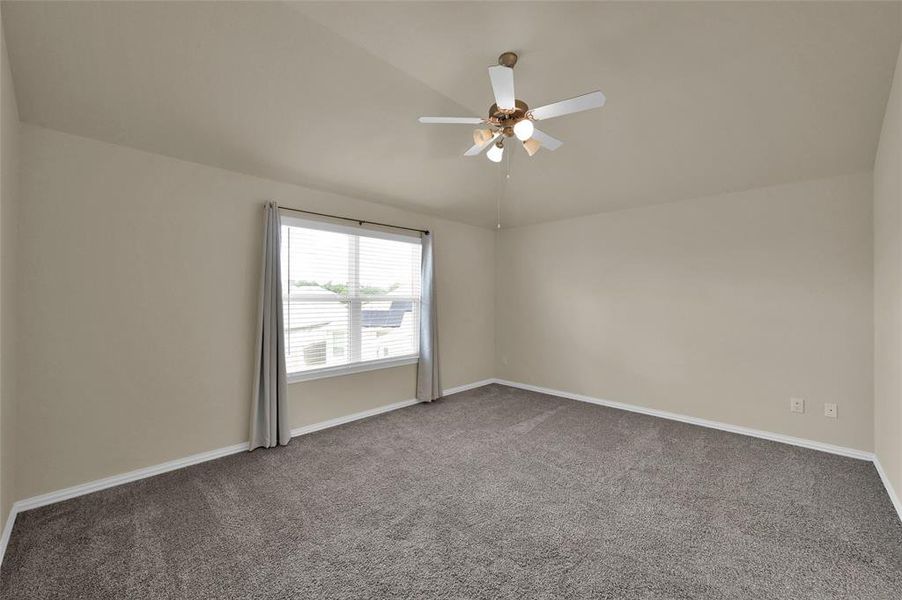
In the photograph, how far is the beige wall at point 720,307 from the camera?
3201mm

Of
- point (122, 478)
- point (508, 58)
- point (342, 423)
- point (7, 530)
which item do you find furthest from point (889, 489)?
point (7, 530)

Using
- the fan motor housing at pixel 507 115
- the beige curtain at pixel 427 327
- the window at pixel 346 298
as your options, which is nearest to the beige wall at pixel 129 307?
the window at pixel 346 298

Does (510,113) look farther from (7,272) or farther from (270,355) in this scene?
(7,272)

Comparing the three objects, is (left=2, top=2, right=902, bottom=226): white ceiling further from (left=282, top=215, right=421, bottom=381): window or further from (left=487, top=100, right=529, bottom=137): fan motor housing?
(left=282, top=215, right=421, bottom=381): window

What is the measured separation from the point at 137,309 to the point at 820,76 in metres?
4.72

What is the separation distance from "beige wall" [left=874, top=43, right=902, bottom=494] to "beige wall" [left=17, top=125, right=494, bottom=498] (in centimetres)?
418

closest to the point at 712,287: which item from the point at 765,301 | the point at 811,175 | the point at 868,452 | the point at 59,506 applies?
the point at 765,301

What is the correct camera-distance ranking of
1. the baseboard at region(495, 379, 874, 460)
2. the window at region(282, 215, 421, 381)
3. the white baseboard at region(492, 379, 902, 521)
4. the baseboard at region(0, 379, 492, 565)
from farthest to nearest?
the window at region(282, 215, 421, 381)
the baseboard at region(495, 379, 874, 460)
the white baseboard at region(492, 379, 902, 521)
the baseboard at region(0, 379, 492, 565)

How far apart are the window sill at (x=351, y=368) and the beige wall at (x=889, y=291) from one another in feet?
12.7

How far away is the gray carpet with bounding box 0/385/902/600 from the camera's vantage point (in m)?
1.74

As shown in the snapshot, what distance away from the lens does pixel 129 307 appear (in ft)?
8.90

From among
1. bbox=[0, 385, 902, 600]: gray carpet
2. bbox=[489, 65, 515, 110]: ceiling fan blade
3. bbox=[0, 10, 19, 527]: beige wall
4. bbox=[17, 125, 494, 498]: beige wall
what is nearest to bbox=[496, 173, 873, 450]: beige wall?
bbox=[0, 385, 902, 600]: gray carpet

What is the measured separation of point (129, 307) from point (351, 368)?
6.22ft

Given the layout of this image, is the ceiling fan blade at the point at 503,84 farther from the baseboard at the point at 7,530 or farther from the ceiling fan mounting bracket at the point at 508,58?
the baseboard at the point at 7,530
